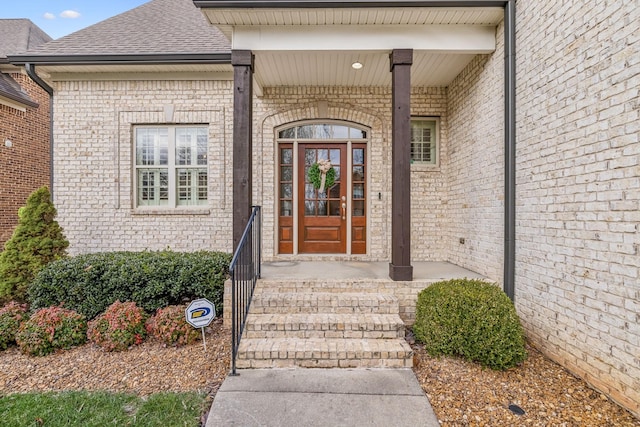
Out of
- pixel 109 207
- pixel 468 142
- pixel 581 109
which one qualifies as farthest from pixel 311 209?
pixel 581 109

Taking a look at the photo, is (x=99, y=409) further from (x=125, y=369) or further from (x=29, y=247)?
(x=29, y=247)

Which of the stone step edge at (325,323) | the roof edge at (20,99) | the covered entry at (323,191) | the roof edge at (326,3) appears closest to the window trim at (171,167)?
the covered entry at (323,191)

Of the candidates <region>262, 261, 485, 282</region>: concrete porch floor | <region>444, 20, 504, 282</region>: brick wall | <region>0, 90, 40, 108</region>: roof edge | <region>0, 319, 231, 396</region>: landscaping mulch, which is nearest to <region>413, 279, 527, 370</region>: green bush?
<region>262, 261, 485, 282</region>: concrete porch floor

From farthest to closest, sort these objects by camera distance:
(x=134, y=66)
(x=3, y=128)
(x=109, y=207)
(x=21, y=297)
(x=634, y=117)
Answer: (x=3, y=128) < (x=109, y=207) < (x=134, y=66) < (x=21, y=297) < (x=634, y=117)

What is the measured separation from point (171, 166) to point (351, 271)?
3398 mm

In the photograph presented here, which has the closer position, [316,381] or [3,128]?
[316,381]

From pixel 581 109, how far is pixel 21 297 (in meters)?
6.03

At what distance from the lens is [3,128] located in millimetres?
6336

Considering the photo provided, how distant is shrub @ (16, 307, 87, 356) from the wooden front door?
2928mm

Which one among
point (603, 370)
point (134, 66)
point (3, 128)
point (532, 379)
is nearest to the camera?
point (603, 370)

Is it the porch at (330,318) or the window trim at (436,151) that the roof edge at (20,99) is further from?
the window trim at (436,151)

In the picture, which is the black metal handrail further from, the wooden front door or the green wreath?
the green wreath

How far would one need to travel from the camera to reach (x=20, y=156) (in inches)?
260

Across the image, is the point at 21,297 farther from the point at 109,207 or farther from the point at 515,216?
the point at 515,216
